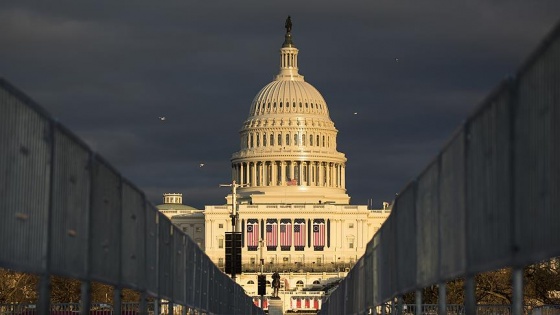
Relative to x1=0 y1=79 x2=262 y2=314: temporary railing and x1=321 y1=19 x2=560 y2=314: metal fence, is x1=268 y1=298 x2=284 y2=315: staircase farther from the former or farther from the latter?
x1=321 y1=19 x2=560 y2=314: metal fence

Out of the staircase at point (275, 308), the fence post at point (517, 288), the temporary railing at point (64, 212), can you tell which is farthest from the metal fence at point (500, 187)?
the staircase at point (275, 308)

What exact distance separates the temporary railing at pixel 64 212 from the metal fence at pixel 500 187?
382 centimetres

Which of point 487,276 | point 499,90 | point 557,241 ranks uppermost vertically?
point 487,276

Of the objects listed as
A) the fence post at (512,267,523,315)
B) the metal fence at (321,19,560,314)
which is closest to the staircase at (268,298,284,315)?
the metal fence at (321,19,560,314)

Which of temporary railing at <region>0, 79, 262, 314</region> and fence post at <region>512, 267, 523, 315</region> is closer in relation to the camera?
fence post at <region>512, 267, 523, 315</region>

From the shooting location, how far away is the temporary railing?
50.2 feet

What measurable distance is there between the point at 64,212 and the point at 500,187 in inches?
178

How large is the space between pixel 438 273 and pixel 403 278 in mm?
5344

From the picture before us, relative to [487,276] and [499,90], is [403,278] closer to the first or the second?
[499,90]

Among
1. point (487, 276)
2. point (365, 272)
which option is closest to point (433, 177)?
point (365, 272)

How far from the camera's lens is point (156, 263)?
27.9m

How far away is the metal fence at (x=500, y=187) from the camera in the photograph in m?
13.8

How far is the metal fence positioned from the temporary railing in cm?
382

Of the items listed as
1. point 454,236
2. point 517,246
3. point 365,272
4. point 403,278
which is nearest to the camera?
point 517,246
